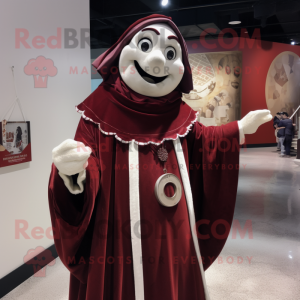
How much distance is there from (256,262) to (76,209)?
6.86ft

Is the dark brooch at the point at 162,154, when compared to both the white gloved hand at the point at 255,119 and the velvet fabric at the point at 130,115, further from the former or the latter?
the white gloved hand at the point at 255,119

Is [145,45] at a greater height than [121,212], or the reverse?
[145,45]

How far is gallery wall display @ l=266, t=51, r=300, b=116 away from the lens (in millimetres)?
10422

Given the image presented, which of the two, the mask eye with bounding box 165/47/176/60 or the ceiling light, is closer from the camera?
the mask eye with bounding box 165/47/176/60

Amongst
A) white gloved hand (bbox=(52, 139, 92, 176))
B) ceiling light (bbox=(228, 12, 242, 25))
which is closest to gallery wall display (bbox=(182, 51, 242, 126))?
ceiling light (bbox=(228, 12, 242, 25))

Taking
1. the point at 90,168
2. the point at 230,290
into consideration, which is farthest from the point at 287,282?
the point at 90,168

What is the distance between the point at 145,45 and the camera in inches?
53.6

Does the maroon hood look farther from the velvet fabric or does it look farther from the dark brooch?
the dark brooch

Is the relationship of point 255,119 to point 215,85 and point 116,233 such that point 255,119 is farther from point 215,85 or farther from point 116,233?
point 215,85

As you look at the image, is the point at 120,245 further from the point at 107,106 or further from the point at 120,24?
the point at 120,24

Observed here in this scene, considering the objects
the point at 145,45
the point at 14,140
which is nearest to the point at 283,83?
the point at 14,140

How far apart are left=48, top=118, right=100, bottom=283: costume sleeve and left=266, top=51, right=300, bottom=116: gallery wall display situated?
33.6ft

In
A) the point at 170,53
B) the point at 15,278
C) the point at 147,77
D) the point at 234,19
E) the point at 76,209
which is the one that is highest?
the point at 234,19

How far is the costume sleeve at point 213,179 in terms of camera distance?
4.73 ft
